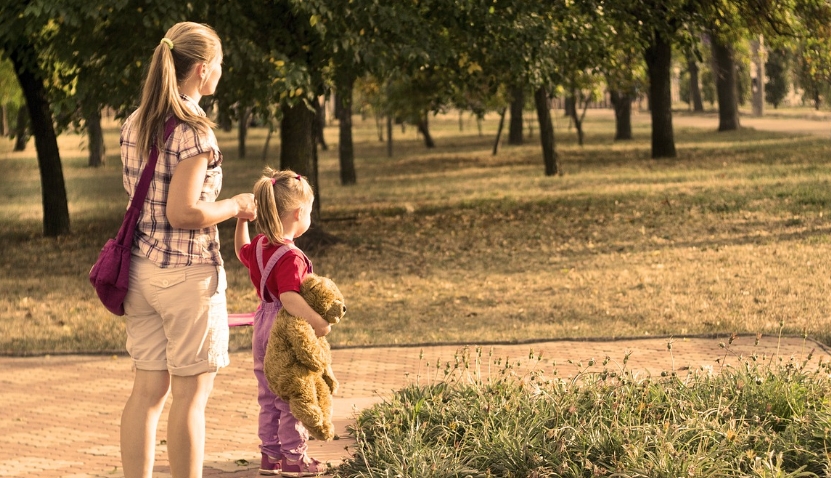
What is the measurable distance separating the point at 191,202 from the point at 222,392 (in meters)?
3.23

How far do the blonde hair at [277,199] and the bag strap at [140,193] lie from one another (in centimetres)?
58

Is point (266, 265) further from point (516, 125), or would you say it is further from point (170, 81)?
point (516, 125)

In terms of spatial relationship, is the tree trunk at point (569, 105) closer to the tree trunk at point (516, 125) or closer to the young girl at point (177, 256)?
the tree trunk at point (516, 125)

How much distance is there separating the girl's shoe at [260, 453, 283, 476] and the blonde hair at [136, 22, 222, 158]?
1.59 m

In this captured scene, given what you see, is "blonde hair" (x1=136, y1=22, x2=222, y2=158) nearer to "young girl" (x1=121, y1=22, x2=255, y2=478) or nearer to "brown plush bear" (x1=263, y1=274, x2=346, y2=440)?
"young girl" (x1=121, y1=22, x2=255, y2=478)

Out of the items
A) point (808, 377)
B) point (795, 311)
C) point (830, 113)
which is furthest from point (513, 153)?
point (808, 377)

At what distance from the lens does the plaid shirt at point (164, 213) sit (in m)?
4.29

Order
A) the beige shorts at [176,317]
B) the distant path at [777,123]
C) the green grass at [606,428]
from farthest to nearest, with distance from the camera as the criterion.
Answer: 1. the distant path at [777,123]
2. the green grass at [606,428]
3. the beige shorts at [176,317]

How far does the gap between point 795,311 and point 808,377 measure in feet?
13.0

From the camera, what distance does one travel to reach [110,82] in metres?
12.6

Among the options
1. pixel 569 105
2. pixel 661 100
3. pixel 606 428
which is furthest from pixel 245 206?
pixel 569 105

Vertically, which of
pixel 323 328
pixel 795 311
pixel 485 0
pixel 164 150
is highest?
pixel 485 0

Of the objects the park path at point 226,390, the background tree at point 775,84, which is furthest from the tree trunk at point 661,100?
the background tree at point 775,84

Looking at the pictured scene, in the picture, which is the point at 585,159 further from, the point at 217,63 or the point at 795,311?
the point at 217,63
